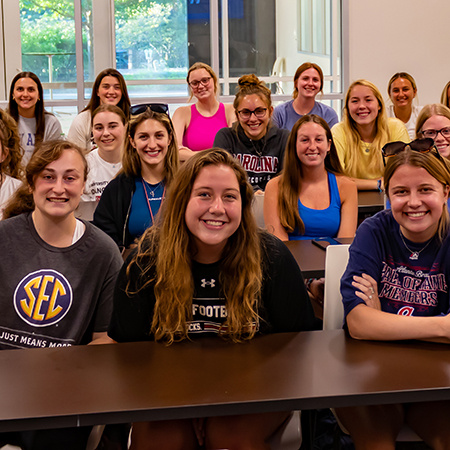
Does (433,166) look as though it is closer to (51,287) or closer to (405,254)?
(405,254)

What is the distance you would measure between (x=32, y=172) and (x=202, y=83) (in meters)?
3.57

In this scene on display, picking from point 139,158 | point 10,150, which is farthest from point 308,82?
point 10,150

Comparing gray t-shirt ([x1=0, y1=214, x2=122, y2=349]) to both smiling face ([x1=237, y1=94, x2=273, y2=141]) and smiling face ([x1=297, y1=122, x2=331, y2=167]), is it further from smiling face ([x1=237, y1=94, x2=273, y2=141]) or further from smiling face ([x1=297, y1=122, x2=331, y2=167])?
smiling face ([x1=237, y1=94, x2=273, y2=141])

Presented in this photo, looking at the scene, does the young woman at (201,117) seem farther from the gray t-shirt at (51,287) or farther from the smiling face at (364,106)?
the gray t-shirt at (51,287)

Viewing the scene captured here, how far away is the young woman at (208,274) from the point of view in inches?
76.9

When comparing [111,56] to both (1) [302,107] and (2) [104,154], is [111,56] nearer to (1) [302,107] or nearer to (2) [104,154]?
(1) [302,107]

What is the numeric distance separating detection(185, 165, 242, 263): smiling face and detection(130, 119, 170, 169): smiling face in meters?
1.59

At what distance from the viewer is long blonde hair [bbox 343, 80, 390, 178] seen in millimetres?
4662

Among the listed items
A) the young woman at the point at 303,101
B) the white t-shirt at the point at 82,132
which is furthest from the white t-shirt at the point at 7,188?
the young woman at the point at 303,101

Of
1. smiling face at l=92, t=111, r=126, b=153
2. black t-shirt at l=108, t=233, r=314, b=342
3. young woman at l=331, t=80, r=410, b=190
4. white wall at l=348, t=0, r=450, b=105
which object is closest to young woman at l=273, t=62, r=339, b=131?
young woman at l=331, t=80, r=410, b=190

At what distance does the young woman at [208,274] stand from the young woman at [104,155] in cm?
219

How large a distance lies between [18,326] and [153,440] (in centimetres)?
61

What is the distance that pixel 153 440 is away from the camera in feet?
5.96

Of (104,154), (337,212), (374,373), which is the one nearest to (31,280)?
(374,373)
